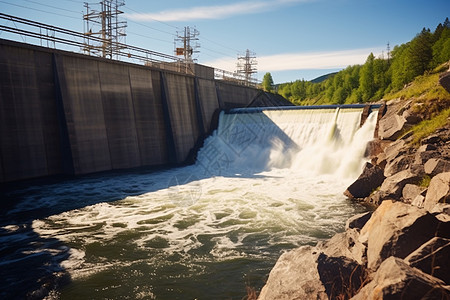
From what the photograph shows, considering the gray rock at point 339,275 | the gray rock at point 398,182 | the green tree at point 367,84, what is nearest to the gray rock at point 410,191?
the gray rock at point 398,182

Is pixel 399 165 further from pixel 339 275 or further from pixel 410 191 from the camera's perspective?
pixel 339 275

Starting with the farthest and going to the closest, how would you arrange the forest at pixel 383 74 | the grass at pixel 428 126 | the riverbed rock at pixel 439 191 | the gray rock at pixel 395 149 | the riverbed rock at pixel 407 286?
the forest at pixel 383 74 < the gray rock at pixel 395 149 < the grass at pixel 428 126 < the riverbed rock at pixel 439 191 < the riverbed rock at pixel 407 286

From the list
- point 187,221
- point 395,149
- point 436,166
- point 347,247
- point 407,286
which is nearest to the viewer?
point 407,286

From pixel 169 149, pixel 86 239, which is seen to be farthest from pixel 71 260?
pixel 169 149

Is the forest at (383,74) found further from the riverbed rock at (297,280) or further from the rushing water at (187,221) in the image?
the riverbed rock at (297,280)

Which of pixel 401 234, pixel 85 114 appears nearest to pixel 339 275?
pixel 401 234

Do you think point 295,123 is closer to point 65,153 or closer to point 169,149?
point 169,149

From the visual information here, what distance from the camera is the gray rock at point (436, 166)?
39.8 ft

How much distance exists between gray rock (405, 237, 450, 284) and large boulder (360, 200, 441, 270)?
1.68ft

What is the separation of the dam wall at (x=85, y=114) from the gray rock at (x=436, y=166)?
20648 mm

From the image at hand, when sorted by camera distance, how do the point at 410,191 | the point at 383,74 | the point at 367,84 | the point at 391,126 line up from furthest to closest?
the point at 367,84, the point at 383,74, the point at 391,126, the point at 410,191

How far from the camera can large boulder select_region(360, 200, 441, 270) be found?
5340 mm

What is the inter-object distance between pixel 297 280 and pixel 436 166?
10.0 m

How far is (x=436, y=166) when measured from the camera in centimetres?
1234
